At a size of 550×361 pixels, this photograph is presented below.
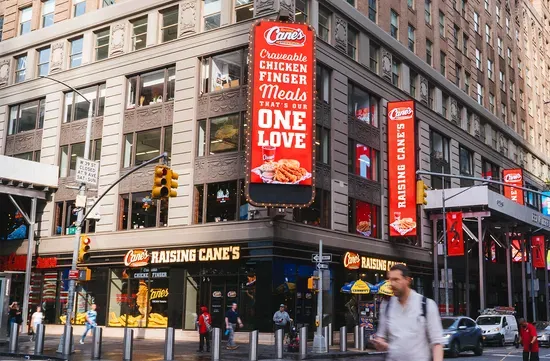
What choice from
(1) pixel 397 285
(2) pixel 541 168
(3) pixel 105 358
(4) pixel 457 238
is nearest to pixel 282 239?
(3) pixel 105 358

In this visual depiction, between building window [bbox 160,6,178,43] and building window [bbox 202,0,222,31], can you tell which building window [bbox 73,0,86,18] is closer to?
building window [bbox 160,6,178,43]

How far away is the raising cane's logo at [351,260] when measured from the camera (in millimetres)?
34938

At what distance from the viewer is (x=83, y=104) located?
133 feet

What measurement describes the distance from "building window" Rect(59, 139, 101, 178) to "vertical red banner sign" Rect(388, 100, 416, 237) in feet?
59.6

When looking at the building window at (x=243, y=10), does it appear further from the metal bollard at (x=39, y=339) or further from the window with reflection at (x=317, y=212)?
the metal bollard at (x=39, y=339)

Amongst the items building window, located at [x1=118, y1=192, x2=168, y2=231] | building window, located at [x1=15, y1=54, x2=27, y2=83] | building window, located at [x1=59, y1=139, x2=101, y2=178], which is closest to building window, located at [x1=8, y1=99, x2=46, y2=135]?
building window, located at [x1=15, y1=54, x2=27, y2=83]

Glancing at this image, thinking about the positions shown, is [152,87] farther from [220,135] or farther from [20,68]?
[20,68]

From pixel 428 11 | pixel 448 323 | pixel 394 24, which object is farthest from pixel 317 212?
pixel 428 11

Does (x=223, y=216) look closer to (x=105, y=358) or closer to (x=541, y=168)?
(x=105, y=358)

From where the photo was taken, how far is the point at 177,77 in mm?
36281

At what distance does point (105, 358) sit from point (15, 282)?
813 inches

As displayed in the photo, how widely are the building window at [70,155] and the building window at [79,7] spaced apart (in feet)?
28.8

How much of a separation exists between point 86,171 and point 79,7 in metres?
21.1

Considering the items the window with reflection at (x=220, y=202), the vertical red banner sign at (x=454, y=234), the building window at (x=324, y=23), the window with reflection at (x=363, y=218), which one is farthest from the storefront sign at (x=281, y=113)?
the vertical red banner sign at (x=454, y=234)
